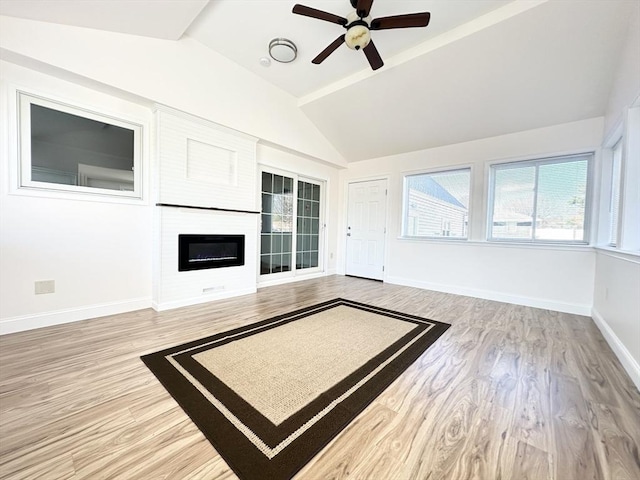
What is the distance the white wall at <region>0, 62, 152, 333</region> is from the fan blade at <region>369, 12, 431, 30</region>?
272cm

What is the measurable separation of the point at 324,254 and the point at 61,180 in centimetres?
417

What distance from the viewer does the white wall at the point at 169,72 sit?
2.27m

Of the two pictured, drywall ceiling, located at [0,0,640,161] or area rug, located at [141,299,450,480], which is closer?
area rug, located at [141,299,450,480]

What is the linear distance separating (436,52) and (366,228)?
3.16 meters

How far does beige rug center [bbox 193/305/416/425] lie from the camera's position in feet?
5.13

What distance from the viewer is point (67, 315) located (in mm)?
2605

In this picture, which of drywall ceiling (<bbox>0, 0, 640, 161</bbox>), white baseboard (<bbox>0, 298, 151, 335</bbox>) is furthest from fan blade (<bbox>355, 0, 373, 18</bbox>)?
white baseboard (<bbox>0, 298, 151, 335</bbox>)

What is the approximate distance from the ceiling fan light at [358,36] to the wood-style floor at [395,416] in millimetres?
2901

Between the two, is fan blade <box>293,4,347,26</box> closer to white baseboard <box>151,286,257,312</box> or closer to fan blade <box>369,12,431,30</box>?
fan blade <box>369,12,431,30</box>

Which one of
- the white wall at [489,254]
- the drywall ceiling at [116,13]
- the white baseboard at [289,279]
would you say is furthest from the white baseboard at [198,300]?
the drywall ceiling at [116,13]

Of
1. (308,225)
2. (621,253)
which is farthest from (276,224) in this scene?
(621,253)

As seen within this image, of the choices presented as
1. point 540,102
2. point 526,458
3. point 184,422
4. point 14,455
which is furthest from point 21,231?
point 540,102

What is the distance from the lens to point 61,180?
2.57m

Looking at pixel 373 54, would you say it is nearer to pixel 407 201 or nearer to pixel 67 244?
pixel 407 201
